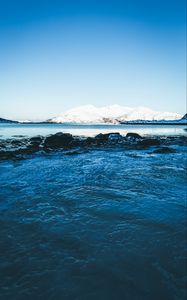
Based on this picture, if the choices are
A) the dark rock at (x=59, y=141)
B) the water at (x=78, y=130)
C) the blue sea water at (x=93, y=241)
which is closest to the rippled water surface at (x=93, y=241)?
the blue sea water at (x=93, y=241)

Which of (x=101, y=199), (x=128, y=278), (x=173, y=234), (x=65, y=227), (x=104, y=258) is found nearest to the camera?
(x=128, y=278)

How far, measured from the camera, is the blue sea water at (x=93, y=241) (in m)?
4.43

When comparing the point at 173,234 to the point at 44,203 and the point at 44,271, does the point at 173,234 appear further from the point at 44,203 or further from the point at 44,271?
the point at 44,203

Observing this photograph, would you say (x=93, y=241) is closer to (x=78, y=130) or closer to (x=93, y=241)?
(x=93, y=241)

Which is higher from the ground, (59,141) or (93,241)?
(59,141)

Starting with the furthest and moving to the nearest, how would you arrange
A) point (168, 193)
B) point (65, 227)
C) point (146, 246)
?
point (168, 193), point (65, 227), point (146, 246)

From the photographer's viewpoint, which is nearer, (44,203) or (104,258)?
(104,258)

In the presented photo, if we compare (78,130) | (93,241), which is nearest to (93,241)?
(93,241)

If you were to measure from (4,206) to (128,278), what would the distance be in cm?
529

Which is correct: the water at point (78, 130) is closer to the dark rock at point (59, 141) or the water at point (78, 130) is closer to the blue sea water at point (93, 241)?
the dark rock at point (59, 141)

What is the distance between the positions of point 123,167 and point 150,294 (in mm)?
12558

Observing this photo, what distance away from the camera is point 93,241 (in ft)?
19.8

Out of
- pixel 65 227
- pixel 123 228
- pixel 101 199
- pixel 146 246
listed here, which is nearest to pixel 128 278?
pixel 146 246

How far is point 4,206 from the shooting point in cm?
838
